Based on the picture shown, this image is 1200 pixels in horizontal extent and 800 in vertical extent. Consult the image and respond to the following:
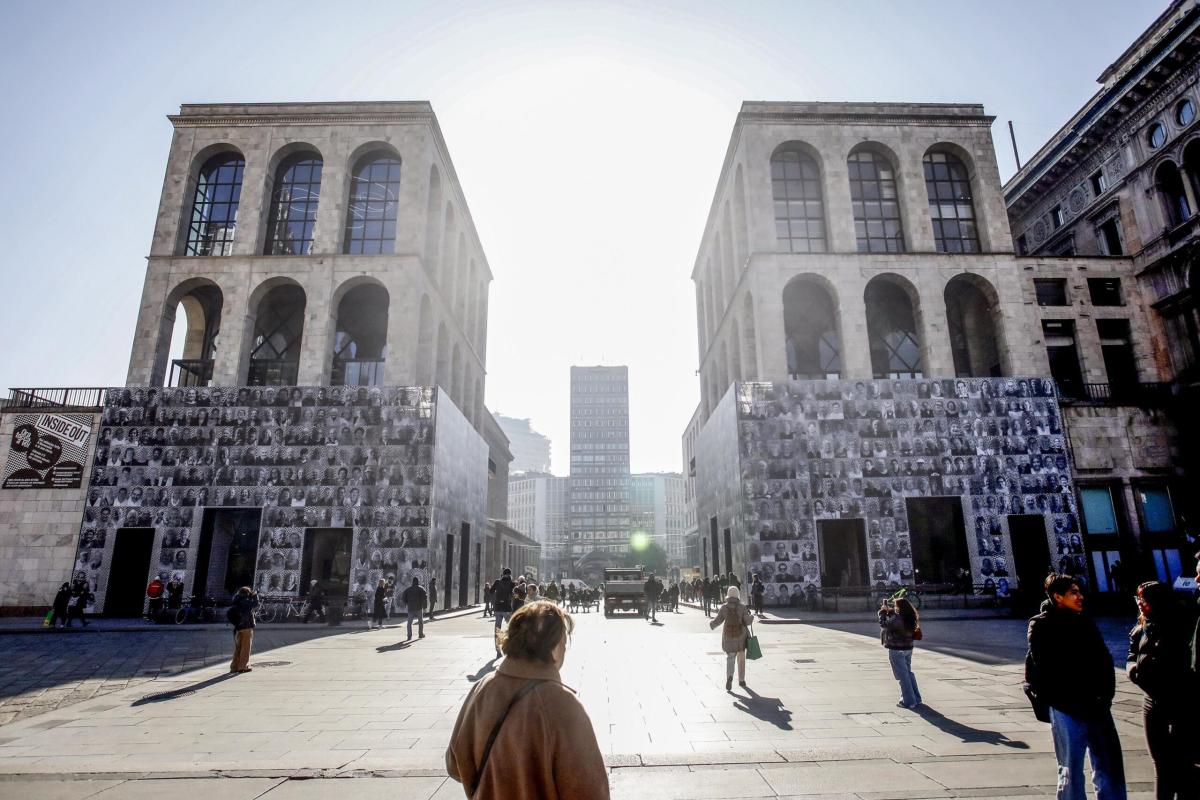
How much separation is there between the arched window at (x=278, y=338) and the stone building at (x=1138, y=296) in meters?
37.9

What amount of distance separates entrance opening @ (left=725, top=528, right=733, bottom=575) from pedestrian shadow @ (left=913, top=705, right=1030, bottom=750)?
23.1m

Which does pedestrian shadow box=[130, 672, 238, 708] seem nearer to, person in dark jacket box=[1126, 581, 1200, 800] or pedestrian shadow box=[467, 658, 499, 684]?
pedestrian shadow box=[467, 658, 499, 684]

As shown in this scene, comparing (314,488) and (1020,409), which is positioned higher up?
(1020,409)

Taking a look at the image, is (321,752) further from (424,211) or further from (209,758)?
(424,211)

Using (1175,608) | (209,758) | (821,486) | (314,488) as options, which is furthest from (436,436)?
(1175,608)

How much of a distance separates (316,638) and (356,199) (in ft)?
72.6

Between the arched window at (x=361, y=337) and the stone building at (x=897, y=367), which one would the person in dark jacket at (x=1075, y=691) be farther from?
the arched window at (x=361, y=337)

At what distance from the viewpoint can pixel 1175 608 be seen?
4.80 m

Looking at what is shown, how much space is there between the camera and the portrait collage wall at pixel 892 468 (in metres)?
26.8

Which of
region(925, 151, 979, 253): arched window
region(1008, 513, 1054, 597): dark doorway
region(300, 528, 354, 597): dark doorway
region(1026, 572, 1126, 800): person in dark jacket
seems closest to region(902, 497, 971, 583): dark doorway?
region(1008, 513, 1054, 597): dark doorway

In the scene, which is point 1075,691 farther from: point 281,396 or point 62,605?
point 281,396

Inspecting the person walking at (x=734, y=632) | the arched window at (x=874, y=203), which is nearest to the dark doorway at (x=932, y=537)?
the arched window at (x=874, y=203)

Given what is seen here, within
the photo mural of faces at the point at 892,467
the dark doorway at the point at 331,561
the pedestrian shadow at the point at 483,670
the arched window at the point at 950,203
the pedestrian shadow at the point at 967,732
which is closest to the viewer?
the pedestrian shadow at the point at 967,732

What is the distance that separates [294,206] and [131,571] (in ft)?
Result: 60.7
